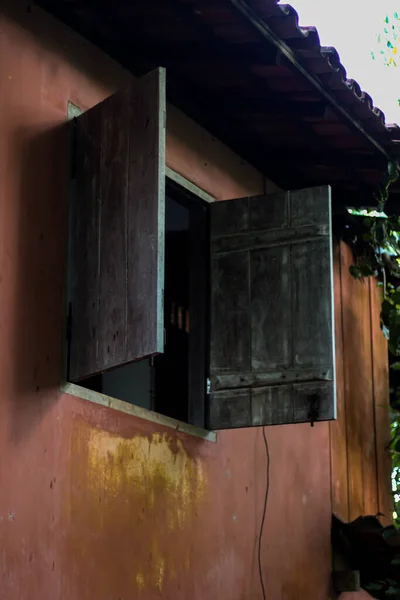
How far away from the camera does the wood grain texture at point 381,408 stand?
8828 mm

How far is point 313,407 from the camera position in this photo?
5.99 metres

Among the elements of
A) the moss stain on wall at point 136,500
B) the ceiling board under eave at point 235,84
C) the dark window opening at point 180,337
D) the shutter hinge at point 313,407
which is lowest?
the moss stain on wall at point 136,500

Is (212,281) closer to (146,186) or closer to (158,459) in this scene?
(158,459)

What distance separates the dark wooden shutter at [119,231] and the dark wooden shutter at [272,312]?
139 cm

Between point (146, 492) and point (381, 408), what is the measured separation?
377 cm

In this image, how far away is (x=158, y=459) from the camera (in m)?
5.80

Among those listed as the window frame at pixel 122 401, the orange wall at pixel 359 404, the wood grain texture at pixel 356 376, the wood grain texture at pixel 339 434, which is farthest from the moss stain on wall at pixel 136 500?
the wood grain texture at pixel 356 376

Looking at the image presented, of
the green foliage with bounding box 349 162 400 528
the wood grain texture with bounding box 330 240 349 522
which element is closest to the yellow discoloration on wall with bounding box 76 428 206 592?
the wood grain texture with bounding box 330 240 349 522

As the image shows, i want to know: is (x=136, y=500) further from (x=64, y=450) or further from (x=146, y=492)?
(x=64, y=450)

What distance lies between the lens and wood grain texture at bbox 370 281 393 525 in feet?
29.0

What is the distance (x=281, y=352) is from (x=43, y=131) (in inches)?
75.7

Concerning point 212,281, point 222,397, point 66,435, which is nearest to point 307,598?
point 222,397

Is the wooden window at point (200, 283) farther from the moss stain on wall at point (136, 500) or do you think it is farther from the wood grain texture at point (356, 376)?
the wood grain texture at point (356, 376)

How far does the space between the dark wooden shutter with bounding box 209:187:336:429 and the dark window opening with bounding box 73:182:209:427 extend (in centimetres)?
14
